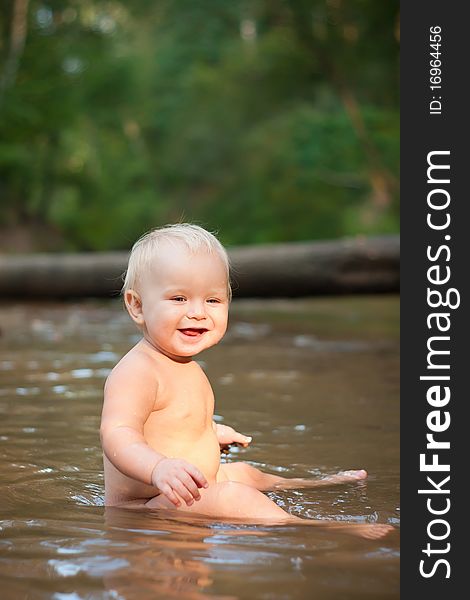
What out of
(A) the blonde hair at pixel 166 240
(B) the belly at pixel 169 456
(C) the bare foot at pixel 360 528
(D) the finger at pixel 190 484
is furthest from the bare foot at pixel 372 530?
(A) the blonde hair at pixel 166 240

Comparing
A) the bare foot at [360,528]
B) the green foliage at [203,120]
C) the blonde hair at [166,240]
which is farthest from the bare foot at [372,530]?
the green foliage at [203,120]

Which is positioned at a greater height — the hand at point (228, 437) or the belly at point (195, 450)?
the hand at point (228, 437)

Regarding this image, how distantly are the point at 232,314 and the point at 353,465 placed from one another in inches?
306

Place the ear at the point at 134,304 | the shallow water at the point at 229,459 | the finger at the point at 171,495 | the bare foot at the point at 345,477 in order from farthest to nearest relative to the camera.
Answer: the bare foot at the point at 345,477 < the ear at the point at 134,304 < the finger at the point at 171,495 < the shallow water at the point at 229,459

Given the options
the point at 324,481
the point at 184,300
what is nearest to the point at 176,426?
the point at 184,300

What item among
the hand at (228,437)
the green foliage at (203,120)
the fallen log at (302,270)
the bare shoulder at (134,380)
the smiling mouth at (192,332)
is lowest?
the hand at (228,437)

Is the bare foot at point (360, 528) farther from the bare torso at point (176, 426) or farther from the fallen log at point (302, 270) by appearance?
the fallen log at point (302, 270)

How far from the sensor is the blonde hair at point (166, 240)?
9.39 feet

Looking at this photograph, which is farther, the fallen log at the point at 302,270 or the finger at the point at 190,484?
the fallen log at the point at 302,270

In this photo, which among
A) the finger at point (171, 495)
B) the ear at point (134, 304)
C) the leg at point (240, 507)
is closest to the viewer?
the finger at point (171, 495)

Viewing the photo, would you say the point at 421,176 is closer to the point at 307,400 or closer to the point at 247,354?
the point at 307,400

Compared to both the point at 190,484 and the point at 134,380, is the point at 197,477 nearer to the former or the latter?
the point at 190,484

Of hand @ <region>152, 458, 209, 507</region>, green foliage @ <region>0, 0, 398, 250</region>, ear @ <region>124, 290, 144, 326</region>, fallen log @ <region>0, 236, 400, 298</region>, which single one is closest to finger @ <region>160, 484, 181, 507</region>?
hand @ <region>152, 458, 209, 507</region>

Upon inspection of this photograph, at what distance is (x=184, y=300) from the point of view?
2.84 meters
